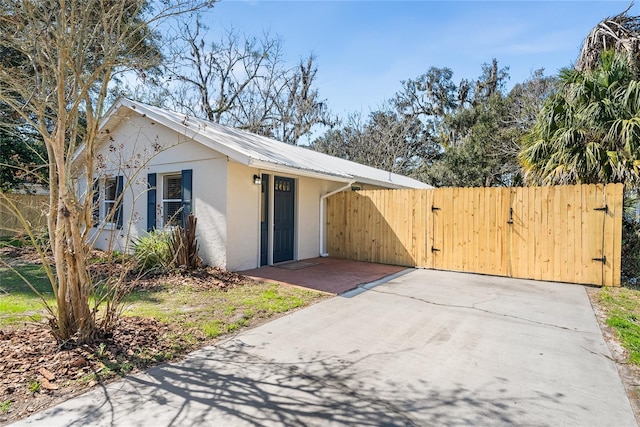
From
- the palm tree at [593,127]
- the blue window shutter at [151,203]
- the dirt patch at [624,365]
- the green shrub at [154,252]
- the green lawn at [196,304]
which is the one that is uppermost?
the palm tree at [593,127]

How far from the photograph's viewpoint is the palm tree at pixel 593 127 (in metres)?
6.92

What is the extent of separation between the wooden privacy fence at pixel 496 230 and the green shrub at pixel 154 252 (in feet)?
16.3

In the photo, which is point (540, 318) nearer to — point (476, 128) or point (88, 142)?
point (88, 142)

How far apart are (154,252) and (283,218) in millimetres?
3178

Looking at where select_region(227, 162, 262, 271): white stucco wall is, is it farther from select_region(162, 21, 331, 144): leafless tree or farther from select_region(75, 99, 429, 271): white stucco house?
select_region(162, 21, 331, 144): leafless tree

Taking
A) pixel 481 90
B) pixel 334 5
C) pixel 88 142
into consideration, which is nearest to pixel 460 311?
pixel 88 142

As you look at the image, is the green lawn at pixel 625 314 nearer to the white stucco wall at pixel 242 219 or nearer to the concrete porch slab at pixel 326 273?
the concrete porch slab at pixel 326 273

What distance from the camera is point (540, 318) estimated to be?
4988 millimetres

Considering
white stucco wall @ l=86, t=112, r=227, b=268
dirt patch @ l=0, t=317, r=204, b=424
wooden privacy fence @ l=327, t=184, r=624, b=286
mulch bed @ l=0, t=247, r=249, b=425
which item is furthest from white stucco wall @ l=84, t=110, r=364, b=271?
dirt patch @ l=0, t=317, r=204, b=424

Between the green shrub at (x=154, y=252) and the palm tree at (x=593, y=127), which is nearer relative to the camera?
the palm tree at (x=593, y=127)

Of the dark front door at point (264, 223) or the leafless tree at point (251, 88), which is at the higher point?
the leafless tree at point (251, 88)

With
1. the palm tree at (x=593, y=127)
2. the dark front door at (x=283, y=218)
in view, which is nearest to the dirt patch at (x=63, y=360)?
the dark front door at (x=283, y=218)

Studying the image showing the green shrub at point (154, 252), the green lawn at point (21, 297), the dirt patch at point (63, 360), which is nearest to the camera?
the dirt patch at point (63, 360)

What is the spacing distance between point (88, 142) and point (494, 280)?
771 centimetres
